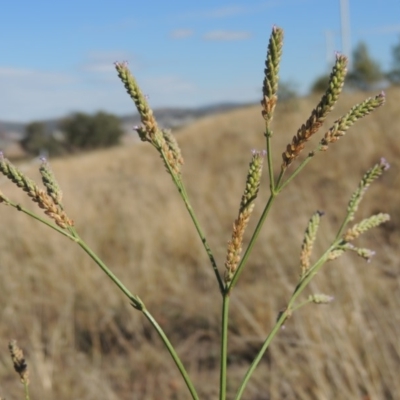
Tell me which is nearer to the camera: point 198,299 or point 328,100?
point 328,100

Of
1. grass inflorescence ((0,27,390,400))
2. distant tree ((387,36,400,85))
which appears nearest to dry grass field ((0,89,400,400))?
grass inflorescence ((0,27,390,400))

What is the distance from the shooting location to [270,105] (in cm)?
56

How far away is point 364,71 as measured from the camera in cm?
3719

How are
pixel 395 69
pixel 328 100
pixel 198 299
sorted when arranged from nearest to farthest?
1. pixel 328 100
2. pixel 198 299
3. pixel 395 69

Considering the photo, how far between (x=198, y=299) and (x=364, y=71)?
3464cm

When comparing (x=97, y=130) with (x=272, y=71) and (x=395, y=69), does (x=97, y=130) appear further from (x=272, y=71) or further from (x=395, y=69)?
(x=272, y=71)

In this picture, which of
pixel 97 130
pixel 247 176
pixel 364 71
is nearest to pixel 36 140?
pixel 97 130

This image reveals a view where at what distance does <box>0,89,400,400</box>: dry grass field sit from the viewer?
3.04 meters

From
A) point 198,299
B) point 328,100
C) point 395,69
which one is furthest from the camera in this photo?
point 395,69

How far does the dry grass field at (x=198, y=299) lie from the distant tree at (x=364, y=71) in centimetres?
2973

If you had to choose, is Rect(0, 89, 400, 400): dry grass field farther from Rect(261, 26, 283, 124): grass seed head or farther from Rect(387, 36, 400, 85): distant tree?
Rect(387, 36, 400, 85): distant tree

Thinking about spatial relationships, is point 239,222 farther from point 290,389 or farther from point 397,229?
point 397,229

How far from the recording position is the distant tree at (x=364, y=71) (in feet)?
121

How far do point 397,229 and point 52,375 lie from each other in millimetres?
3418
